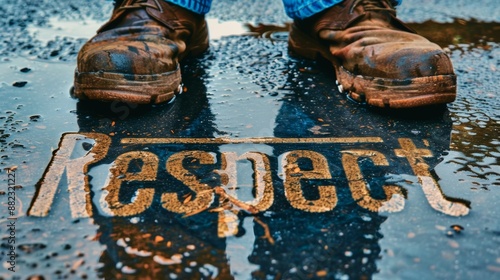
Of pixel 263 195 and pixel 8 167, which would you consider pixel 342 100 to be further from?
pixel 8 167

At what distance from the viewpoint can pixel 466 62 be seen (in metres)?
2.25

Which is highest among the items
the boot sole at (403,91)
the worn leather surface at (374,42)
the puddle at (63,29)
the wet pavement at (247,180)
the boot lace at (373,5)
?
the boot lace at (373,5)

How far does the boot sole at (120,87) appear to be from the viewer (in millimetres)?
1748

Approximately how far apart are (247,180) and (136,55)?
67 centimetres

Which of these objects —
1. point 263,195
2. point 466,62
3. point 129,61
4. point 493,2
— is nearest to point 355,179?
point 263,195

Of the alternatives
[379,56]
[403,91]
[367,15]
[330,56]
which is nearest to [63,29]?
[330,56]

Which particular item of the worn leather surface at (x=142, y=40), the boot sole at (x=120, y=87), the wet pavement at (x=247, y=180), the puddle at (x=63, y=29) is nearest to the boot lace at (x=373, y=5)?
the wet pavement at (x=247, y=180)

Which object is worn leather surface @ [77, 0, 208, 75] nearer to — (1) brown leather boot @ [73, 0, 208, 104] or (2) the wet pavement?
(1) brown leather boot @ [73, 0, 208, 104]

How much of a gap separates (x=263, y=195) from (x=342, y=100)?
27.8 inches

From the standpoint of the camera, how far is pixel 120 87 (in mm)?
1751

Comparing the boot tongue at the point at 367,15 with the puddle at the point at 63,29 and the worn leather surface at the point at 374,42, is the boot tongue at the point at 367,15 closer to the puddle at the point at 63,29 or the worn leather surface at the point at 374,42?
the worn leather surface at the point at 374,42

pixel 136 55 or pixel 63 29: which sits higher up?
pixel 136 55

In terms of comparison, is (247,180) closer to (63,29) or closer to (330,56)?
(330,56)

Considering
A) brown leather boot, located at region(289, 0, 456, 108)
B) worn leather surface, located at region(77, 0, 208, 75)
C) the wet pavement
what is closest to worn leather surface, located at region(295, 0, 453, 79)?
brown leather boot, located at region(289, 0, 456, 108)
